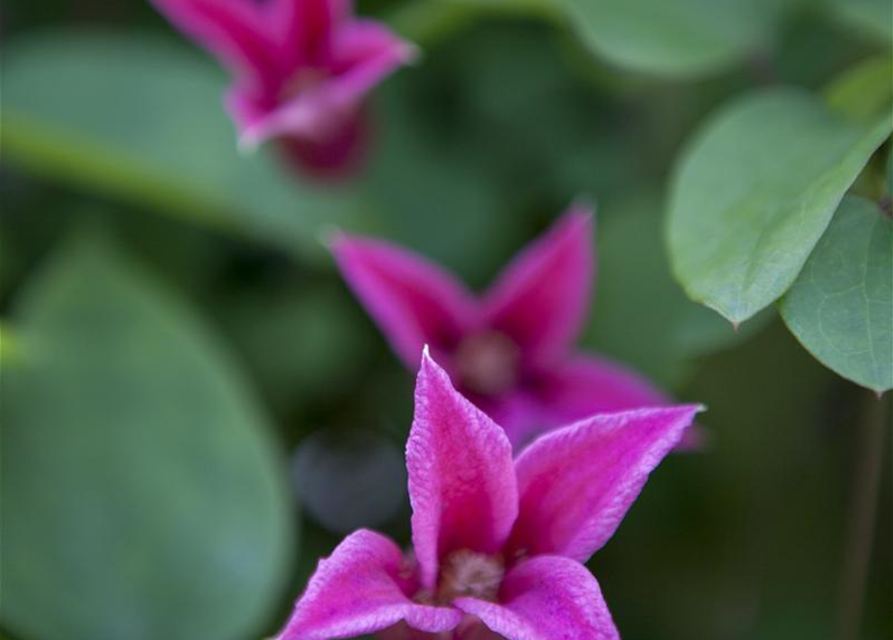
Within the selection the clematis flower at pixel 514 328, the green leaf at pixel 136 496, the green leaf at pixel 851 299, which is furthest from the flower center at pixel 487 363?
the green leaf at pixel 851 299

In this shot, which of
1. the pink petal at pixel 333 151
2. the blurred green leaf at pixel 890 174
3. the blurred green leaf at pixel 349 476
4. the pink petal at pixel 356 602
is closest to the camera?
the pink petal at pixel 356 602

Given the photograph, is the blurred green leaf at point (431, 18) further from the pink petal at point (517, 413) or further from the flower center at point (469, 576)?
the flower center at point (469, 576)

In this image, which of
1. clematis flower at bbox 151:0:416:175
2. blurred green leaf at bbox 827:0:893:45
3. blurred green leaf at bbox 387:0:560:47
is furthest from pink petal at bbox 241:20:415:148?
blurred green leaf at bbox 827:0:893:45

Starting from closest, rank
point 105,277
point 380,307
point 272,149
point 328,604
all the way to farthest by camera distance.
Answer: point 328,604 < point 380,307 < point 105,277 < point 272,149

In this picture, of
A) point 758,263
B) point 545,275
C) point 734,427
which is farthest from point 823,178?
point 734,427

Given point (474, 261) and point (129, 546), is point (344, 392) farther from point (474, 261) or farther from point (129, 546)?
point (129, 546)

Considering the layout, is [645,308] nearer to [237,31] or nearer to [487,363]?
[487,363]

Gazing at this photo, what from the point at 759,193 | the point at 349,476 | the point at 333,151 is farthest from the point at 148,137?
the point at 759,193
